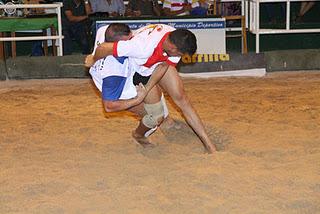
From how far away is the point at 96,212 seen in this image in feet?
16.3

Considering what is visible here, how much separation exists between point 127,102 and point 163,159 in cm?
62

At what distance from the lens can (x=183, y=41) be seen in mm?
5742

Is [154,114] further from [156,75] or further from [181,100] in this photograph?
[156,75]

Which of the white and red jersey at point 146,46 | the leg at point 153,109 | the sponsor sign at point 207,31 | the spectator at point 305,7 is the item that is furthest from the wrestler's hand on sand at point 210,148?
the spectator at point 305,7

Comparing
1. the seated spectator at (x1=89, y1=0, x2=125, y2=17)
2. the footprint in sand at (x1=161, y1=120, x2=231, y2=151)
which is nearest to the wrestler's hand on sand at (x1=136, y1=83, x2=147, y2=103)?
the footprint in sand at (x1=161, y1=120, x2=231, y2=151)

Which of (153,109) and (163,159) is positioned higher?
(153,109)

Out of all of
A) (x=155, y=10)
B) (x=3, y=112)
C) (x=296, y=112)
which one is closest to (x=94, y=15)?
(x=155, y=10)

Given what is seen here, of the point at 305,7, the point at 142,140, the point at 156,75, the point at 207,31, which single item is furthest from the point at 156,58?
the point at 305,7

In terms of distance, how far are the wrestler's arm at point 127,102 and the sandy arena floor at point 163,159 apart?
18.4 inches

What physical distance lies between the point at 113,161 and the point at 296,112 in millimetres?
2689

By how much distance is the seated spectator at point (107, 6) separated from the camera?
41.8 ft

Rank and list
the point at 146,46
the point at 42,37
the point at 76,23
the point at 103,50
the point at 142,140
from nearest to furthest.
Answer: the point at 146,46
the point at 103,50
the point at 142,140
the point at 42,37
the point at 76,23

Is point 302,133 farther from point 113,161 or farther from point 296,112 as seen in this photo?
point 113,161

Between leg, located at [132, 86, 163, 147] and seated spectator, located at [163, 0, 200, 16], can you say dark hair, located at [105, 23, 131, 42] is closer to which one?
leg, located at [132, 86, 163, 147]
